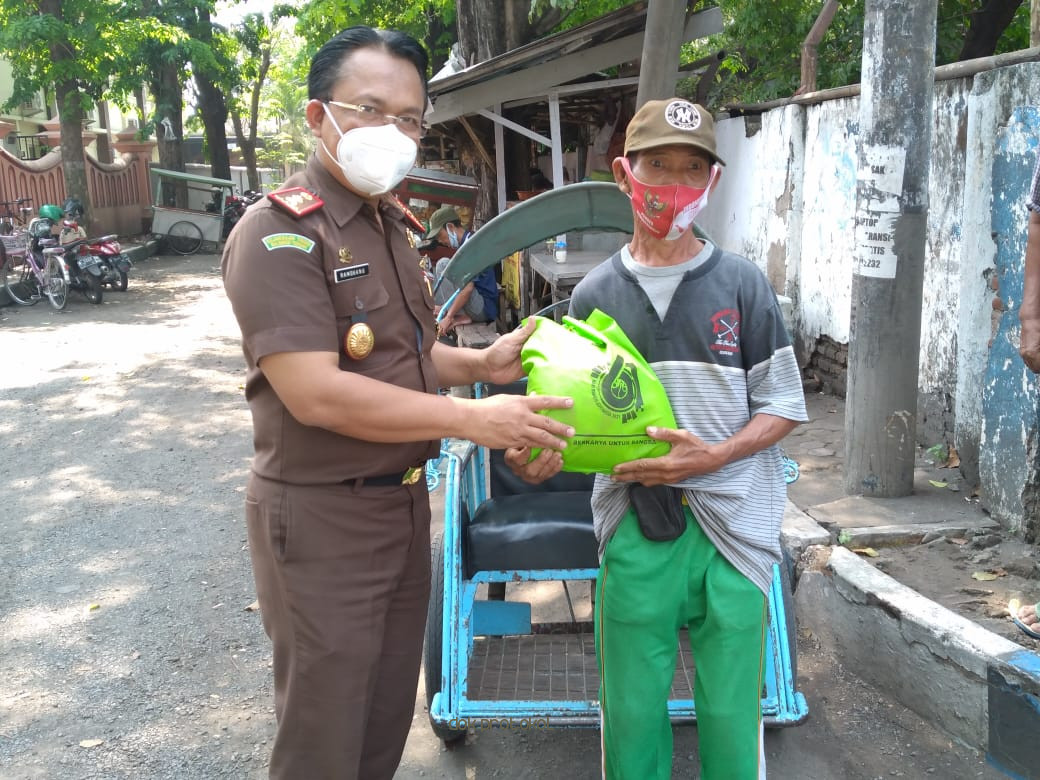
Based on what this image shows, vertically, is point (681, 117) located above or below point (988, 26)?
below

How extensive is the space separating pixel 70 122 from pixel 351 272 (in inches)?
747

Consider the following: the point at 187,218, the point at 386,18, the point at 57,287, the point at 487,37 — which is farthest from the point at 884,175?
the point at 187,218

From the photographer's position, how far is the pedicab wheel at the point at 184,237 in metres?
22.1

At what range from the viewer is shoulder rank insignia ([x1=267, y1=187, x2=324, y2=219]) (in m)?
1.94

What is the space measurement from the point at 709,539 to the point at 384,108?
4.13 ft

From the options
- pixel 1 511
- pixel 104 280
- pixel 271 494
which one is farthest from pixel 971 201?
pixel 104 280

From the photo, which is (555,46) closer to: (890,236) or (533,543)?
(890,236)

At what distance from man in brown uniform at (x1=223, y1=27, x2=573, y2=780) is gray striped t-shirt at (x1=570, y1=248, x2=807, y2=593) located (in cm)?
37

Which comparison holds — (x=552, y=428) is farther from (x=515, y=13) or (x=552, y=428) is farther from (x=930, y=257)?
(x=515, y=13)

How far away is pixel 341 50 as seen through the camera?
2.07m

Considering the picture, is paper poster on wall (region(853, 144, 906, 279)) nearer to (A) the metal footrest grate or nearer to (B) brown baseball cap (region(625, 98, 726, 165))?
(A) the metal footrest grate

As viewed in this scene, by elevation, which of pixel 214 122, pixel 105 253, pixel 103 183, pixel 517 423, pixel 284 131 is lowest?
pixel 517 423

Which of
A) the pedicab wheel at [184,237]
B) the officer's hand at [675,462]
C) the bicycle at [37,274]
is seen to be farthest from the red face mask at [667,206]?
the pedicab wheel at [184,237]

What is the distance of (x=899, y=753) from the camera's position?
10.3 feet
